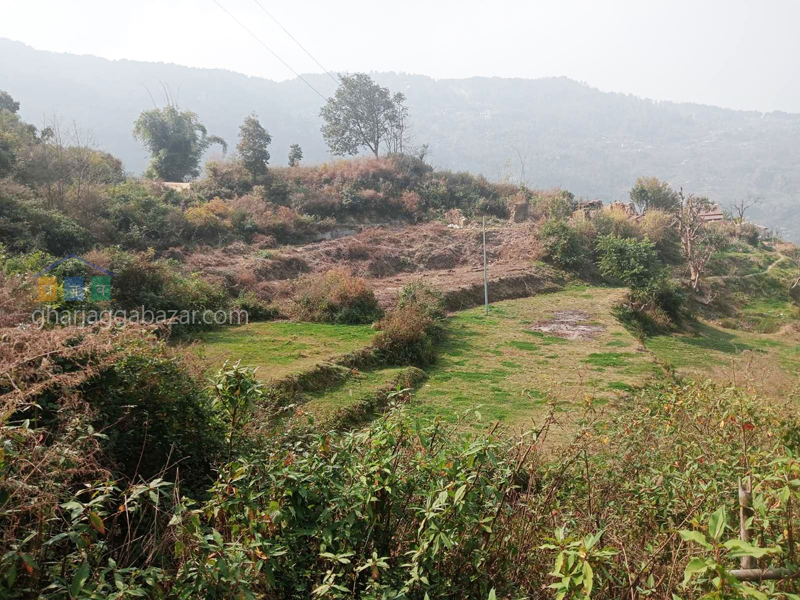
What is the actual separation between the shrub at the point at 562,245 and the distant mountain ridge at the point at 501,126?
202 ft

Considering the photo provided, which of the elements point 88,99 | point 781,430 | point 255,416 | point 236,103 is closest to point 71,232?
point 255,416

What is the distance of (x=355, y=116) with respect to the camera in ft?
143

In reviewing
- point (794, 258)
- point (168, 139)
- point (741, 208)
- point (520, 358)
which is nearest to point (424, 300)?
point (520, 358)

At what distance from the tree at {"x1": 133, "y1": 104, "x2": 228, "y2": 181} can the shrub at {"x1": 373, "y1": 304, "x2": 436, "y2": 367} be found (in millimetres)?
25999

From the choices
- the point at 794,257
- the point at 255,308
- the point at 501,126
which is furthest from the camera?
the point at 501,126

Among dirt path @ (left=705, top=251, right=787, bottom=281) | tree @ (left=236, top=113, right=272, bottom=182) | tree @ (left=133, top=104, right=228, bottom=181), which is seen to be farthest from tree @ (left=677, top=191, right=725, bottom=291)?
tree @ (left=133, top=104, right=228, bottom=181)

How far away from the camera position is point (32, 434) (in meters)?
2.27

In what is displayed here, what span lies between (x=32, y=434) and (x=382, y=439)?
1.60 meters

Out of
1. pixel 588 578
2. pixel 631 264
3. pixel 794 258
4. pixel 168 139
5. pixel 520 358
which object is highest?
pixel 168 139

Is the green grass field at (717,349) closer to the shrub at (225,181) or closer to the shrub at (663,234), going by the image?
the shrub at (663,234)
